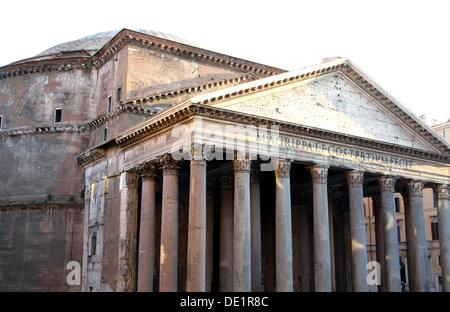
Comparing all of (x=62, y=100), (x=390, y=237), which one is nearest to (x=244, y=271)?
(x=390, y=237)

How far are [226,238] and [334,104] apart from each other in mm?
5506

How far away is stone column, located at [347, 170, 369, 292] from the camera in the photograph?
15727 millimetres

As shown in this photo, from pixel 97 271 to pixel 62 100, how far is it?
7.44m

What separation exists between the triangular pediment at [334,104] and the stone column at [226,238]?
3.50m

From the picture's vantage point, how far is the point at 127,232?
53.8ft

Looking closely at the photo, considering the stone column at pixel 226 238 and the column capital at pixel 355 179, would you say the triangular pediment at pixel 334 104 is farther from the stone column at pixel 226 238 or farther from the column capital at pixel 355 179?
the stone column at pixel 226 238

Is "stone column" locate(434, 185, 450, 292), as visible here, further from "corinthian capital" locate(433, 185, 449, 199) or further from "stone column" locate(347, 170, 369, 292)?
"stone column" locate(347, 170, 369, 292)

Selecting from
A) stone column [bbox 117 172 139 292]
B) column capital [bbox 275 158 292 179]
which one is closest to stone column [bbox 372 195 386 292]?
column capital [bbox 275 158 292 179]

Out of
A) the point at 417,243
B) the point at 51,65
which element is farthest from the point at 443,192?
the point at 51,65

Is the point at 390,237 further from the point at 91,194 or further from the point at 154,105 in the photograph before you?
the point at 91,194

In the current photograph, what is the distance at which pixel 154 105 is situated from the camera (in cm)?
1858

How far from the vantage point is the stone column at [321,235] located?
15031 millimetres

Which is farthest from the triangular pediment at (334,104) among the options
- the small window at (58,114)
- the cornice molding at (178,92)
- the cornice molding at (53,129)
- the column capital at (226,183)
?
the small window at (58,114)

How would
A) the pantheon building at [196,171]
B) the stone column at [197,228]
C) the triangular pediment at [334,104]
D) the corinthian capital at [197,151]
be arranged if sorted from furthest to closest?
the triangular pediment at [334,104]
the pantheon building at [196,171]
the corinthian capital at [197,151]
the stone column at [197,228]
